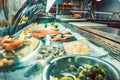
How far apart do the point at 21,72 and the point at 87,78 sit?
0.35 metres

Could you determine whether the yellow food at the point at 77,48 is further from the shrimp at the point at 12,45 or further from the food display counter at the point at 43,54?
the shrimp at the point at 12,45

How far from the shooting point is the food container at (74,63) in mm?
897

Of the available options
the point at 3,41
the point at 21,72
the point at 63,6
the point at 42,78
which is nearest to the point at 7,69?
the point at 21,72

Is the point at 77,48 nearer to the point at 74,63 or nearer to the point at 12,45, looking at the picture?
the point at 74,63

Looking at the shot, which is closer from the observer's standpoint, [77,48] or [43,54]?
[43,54]

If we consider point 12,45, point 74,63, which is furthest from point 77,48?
point 12,45

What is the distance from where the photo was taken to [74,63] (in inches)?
40.2

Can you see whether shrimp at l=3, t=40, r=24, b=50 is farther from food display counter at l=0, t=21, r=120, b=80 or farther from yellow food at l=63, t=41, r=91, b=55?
yellow food at l=63, t=41, r=91, b=55

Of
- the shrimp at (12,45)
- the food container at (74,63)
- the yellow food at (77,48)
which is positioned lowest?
the food container at (74,63)

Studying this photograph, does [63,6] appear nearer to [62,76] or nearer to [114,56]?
[114,56]

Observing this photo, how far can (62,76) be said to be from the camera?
917mm

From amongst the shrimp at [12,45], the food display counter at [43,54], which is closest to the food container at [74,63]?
the food display counter at [43,54]

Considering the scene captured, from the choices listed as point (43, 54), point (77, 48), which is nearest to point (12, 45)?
point (43, 54)

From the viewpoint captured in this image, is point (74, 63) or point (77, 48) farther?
point (77, 48)
